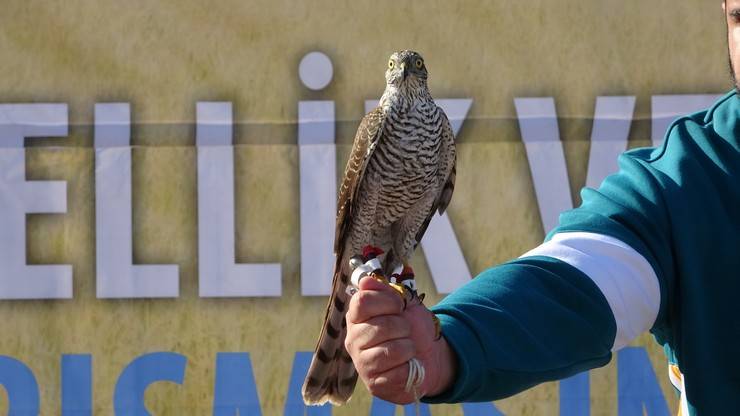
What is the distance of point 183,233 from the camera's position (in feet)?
9.38

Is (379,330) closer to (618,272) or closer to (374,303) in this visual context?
(374,303)

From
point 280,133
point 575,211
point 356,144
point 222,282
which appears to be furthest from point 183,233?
point 575,211

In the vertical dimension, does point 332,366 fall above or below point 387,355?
below

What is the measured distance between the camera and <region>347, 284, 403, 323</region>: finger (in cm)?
89

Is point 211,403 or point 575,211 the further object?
point 211,403

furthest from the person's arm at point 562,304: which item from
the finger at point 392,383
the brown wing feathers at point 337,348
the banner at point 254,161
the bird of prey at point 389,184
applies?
the banner at point 254,161

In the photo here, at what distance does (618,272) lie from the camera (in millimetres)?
1125

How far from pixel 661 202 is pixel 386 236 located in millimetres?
1078

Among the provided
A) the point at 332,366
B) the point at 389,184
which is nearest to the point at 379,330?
the point at 389,184

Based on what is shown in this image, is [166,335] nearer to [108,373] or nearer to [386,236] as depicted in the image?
[108,373]

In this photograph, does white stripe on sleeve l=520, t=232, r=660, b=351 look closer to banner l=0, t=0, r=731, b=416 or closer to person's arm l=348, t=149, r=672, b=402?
person's arm l=348, t=149, r=672, b=402

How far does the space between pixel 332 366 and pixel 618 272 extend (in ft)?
3.44

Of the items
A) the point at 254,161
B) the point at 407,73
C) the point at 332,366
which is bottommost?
the point at 332,366

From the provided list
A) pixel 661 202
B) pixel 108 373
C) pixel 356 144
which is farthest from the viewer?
pixel 108 373
